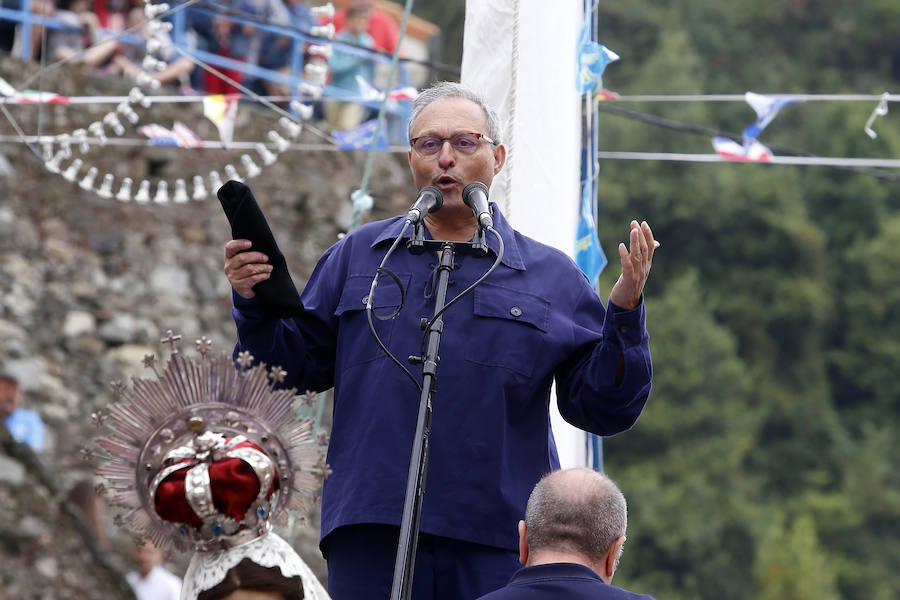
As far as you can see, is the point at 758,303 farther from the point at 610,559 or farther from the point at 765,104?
the point at 610,559

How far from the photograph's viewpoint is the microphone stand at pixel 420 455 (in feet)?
9.28

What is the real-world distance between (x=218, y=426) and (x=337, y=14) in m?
8.56

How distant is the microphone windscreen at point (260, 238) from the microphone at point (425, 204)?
273mm

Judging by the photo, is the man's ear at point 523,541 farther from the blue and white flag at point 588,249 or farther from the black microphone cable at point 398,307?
the blue and white flag at point 588,249

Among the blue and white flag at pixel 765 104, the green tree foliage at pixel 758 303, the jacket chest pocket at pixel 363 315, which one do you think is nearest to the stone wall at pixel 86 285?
the blue and white flag at pixel 765 104

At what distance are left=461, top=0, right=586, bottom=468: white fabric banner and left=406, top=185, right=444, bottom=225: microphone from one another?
2.83ft

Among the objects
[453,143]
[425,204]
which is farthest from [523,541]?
[453,143]

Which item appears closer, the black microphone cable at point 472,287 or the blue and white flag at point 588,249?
the black microphone cable at point 472,287

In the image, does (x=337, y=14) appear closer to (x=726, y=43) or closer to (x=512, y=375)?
(x=512, y=375)

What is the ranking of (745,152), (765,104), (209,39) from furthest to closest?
(209,39)
(745,152)
(765,104)

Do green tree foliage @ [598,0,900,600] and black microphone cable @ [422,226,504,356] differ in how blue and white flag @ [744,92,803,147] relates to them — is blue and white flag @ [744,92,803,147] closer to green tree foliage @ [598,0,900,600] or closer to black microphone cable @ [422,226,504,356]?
black microphone cable @ [422,226,504,356]

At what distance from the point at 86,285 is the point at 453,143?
7.22 m

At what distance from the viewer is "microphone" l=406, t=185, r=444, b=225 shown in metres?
3.14

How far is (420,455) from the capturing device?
2881 mm
